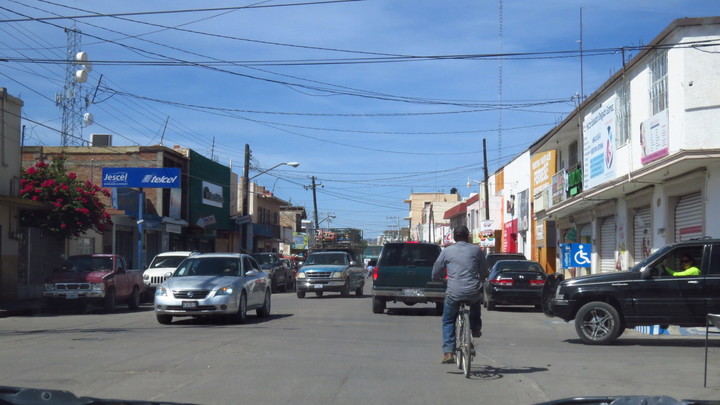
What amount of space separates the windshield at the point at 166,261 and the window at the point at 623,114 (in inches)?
601

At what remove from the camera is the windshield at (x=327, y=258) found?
97.8 ft

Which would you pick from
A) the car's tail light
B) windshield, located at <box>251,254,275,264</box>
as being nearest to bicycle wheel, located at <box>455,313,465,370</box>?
the car's tail light

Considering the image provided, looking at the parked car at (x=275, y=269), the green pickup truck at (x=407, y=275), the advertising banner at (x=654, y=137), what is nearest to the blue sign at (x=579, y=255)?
the advertising banner at (x=654, y=137)

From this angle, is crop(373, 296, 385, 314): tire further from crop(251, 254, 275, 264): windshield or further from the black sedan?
crop(251, 254, 275, 264): windshield

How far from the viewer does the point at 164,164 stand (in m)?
41.2

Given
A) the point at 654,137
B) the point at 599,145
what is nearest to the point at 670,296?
the point at 654,137

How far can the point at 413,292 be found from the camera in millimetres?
19594

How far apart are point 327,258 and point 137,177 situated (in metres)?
9.51

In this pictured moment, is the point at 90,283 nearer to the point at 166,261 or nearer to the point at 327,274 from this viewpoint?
the point at 166,261

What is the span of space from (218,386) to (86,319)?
1169cm

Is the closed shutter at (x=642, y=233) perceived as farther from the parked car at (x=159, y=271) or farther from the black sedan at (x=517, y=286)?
the parked car at (x=159, y=271)

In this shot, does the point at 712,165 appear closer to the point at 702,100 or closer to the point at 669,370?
the point at 702,100

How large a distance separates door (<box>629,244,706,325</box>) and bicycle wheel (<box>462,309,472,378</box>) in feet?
16.4

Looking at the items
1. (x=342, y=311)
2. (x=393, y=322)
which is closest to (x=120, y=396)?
(x=393, y=322)
